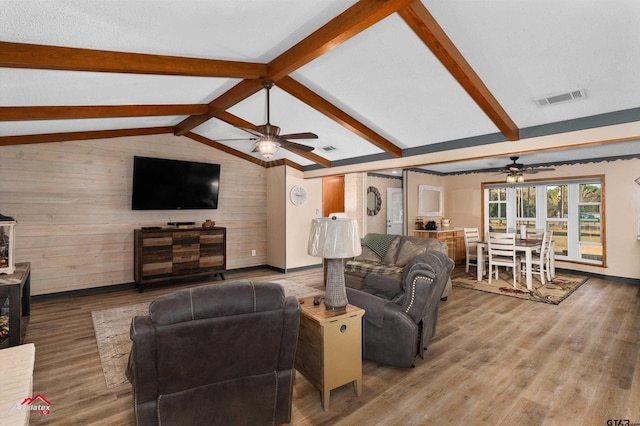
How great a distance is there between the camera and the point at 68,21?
78.0 inches

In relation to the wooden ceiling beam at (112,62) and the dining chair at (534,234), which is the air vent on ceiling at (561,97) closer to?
the wooden ceiling beam at (112,62)

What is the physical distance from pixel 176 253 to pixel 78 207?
1.59 metres

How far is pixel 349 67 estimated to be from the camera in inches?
124

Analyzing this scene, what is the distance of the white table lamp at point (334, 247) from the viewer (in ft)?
6.92

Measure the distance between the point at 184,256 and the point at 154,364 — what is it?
13.8 ft

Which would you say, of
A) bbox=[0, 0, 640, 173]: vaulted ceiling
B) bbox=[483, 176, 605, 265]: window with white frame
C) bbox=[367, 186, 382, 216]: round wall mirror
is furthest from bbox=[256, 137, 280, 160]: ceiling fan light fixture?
bbox=[483, 176, 605, 265]: window with white frame

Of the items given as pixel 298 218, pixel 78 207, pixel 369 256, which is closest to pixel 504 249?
pixel 369 256

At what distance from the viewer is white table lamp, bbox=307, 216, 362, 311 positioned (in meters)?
2.11

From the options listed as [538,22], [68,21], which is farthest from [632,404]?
[68,21]

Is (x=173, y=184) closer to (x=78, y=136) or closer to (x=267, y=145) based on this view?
(x=78, y=136)

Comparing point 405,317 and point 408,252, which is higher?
point 408,252

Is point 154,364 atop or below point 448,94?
below

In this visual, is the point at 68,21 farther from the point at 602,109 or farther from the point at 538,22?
the point at 602,109

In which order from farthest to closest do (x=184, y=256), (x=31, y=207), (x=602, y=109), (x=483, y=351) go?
(x=184, y=256), (x=31, y=207), (x=602, y=109), (x=483, y=351)
